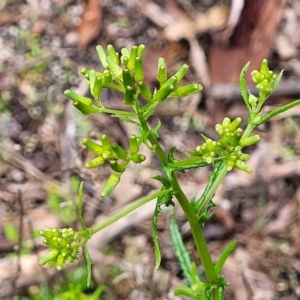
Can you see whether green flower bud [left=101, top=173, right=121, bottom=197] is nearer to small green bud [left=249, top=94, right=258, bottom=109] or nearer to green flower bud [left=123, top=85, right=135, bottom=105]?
green flower bud [left=123, top=85, right=135, bottom=105]

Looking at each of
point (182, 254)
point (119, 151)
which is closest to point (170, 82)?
point (119, 151)

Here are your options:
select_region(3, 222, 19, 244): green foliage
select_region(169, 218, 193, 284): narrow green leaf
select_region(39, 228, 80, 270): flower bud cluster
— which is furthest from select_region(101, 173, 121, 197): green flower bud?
select_region(3, 222, 19, 244): green foliage

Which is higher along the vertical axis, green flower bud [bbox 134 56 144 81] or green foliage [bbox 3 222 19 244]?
green flower bud [bbox 134 56 144 81]

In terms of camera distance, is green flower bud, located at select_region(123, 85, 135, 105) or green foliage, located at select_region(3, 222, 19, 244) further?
green foliage, located at select_region(3, 222, 19, 244)

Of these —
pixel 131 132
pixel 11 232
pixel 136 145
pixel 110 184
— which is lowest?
pixel 11 232

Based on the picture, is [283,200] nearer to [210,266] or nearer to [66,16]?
[210,266]

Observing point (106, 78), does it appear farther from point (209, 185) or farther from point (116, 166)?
point (209, 185)

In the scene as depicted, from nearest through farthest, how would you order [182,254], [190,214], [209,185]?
[190,214], [209,185], [182,254]

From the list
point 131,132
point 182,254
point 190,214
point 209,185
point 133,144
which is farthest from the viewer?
point 131,132

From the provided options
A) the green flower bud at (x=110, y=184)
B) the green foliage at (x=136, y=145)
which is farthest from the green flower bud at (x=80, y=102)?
the green flower bud at (x=110, y=184)
